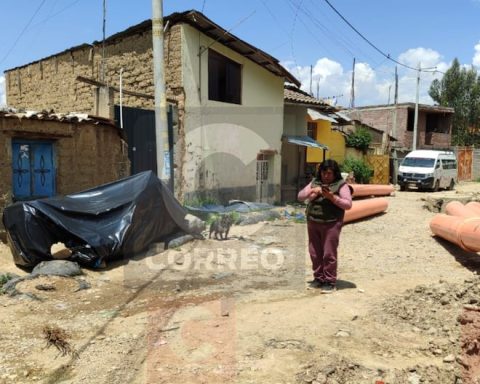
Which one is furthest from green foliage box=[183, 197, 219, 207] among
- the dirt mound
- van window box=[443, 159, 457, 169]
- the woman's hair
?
van window box=[443, 159, 457, 169]

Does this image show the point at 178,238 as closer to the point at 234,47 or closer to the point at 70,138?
the point at 70,138

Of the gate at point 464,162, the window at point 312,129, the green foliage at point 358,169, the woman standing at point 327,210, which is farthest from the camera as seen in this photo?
the gate at point 464,162

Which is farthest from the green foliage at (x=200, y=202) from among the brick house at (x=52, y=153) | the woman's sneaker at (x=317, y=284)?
the woman's sneaker at (x=317, y=284)

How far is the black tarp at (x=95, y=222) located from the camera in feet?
19.3

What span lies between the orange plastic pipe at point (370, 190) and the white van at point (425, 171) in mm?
4416

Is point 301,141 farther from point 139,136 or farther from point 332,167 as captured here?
point 332,167

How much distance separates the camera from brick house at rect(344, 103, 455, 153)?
31000mm

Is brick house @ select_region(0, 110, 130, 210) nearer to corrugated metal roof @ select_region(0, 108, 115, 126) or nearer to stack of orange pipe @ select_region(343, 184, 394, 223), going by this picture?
corrugated metal roof @ select_region(0, 108, 115, 126)

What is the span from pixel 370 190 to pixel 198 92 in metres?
7.17

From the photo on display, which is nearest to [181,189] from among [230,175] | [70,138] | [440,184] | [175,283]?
[230,175]

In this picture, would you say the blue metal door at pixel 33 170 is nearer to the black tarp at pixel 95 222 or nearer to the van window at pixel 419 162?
the black tarp at pixel 95 222

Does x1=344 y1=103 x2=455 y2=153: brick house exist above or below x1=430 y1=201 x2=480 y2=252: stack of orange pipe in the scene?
above

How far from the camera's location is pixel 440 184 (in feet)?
70.5

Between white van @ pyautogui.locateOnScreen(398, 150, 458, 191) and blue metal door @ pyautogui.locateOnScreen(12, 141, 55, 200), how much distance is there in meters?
17.4
